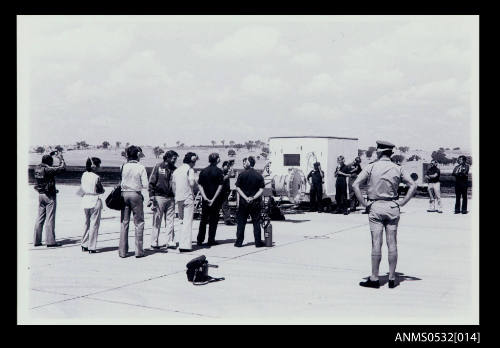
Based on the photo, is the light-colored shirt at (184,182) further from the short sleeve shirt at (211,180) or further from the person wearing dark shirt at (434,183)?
the person wearing dark shirt at (434,183)

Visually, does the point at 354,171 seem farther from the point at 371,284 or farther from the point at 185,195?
the point at 371,284

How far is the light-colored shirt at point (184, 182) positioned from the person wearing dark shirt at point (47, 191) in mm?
2021

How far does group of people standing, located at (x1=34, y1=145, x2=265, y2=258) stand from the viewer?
31.6 ft

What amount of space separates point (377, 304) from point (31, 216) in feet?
37.5

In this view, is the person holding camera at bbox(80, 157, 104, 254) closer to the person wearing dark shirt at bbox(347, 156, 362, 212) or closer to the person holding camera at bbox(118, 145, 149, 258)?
the person holding camera at bbox(118, 145, 149, 258)

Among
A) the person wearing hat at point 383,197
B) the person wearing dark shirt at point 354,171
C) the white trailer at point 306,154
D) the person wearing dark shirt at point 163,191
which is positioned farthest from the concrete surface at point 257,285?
the white trailer at point 306,154

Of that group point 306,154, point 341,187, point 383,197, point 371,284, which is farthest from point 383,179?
point 306,154

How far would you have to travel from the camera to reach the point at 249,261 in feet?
31.2

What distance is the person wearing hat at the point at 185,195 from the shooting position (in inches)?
401

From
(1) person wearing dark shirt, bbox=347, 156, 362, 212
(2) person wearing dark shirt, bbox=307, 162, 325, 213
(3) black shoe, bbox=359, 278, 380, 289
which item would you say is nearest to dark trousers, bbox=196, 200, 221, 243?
(3) black shoe, bbox=359, 278, 380, 289

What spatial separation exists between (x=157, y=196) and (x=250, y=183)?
5.59 feet

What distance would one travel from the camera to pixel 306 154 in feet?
66.5
